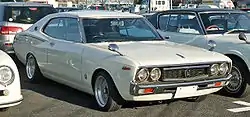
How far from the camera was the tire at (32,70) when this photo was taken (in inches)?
297

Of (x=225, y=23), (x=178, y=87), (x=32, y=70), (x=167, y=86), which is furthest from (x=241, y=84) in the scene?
(x=32, y=70)

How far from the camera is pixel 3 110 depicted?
5566mm

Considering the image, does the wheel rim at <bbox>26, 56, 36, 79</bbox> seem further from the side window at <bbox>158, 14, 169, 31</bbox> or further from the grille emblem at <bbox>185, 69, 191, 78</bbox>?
the grille emblem at <bbox>185, 69, 191, 78</bbox>

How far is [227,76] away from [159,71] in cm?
119

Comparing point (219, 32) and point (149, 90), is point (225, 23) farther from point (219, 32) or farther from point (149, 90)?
point (149, 90)

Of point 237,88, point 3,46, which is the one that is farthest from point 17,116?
point 3,46

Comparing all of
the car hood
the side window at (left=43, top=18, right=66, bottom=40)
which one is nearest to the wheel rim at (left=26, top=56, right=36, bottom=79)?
the side window at (left=43, top=18, right=66, bottom=40)

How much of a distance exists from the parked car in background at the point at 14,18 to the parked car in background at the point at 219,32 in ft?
11.1

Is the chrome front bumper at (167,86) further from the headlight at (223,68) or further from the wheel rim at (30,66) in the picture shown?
the wheel rim at (30,66)

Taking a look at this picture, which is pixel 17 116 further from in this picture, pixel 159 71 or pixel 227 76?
pixel 227 76


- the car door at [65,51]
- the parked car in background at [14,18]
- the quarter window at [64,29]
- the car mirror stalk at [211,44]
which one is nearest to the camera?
the car door at [65,51]

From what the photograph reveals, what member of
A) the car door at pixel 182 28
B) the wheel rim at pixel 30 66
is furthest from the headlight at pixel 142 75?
the wheel rim at pixel 30 66

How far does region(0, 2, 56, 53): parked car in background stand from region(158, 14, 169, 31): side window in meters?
3.39

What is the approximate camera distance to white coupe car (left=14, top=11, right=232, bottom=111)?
205 inches
